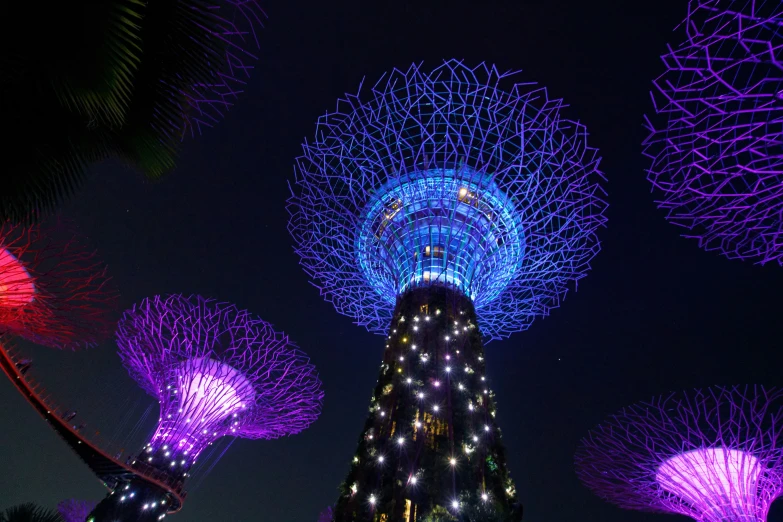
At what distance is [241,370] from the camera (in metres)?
24.3

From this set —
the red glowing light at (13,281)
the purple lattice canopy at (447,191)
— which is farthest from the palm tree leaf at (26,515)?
the purple lattice canopy at (447,191)

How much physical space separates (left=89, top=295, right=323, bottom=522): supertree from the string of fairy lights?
8.66 metres

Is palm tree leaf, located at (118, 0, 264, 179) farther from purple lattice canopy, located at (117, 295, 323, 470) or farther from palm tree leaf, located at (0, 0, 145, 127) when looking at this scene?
purple lattice canopy, located at (117, 295, 323, 470)

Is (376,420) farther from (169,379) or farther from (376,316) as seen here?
(169,379)

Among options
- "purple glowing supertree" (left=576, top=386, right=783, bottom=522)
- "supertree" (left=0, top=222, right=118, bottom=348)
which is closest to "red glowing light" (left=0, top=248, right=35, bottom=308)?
"supertree" (left=0, top=222, right=118, bottom=348)

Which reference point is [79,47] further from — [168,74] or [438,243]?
[438,243]

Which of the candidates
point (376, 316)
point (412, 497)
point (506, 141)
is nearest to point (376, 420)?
point (412, 497)

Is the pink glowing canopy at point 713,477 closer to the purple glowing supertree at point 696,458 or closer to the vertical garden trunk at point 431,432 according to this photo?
the purple glowing supertree at point 696,458

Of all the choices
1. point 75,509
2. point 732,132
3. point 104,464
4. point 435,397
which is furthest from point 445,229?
point 75,509

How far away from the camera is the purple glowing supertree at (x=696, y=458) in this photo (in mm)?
20219

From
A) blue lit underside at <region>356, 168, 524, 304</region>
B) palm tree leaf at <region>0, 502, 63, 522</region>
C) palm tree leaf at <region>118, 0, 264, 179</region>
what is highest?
blue lit underside at <region>356, 168, 524, 304</region>

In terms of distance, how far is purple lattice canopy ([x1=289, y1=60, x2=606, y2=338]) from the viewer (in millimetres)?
18516

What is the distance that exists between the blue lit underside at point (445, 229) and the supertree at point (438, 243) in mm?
61

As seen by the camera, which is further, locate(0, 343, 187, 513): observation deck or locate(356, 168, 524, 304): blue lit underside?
locate(0, 343, 187, 513): observation deck
